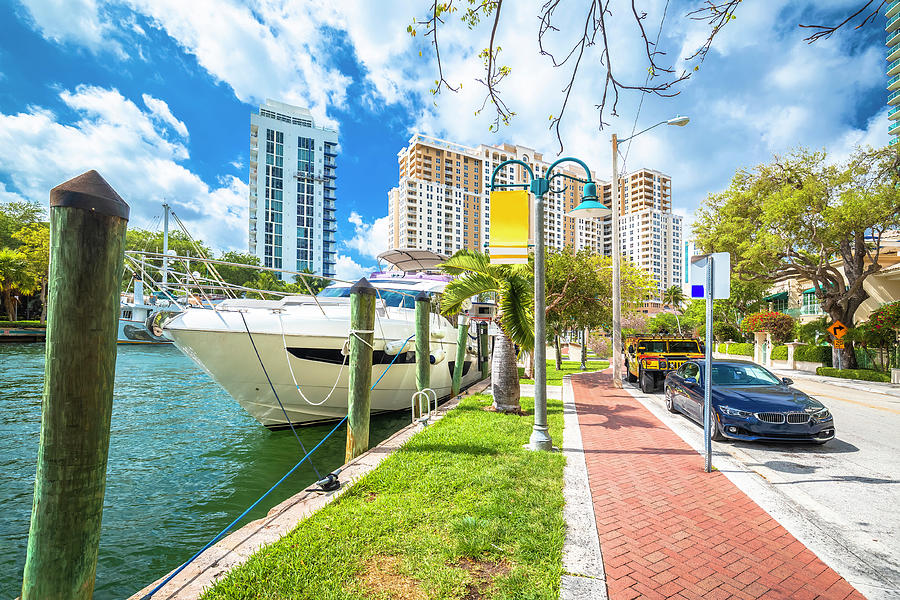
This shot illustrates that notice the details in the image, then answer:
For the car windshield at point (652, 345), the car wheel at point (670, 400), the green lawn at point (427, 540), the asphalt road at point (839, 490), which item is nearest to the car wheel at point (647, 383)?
the car windshield at point (652, 345)

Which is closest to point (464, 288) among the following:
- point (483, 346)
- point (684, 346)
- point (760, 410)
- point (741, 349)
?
point (760, 410)

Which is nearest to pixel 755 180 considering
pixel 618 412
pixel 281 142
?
pixel 618 412

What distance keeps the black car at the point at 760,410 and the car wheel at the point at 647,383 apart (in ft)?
17.5

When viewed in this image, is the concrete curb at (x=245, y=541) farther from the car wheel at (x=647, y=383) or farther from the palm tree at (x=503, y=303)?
the car wheel at (x=647, y=383)

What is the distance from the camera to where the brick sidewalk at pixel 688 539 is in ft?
10.2

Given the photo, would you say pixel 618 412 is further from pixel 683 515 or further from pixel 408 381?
pixel 683 515

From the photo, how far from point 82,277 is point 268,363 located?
6.11 m

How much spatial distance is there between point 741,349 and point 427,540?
4480 cm

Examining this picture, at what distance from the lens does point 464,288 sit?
9.22 meters

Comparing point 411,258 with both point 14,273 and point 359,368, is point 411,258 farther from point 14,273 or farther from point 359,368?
point 14,273

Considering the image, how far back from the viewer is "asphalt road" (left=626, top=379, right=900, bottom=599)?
3502mm

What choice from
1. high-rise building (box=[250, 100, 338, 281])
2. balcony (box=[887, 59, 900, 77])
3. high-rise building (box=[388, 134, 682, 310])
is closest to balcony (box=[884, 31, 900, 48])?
balcony (box=[887, 59, 900, 77])

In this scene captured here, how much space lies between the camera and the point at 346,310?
8.77m

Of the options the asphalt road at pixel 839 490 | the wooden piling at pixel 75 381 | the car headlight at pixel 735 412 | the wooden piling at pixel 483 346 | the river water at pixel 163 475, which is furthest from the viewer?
the wooden piling at pixel 483 346
